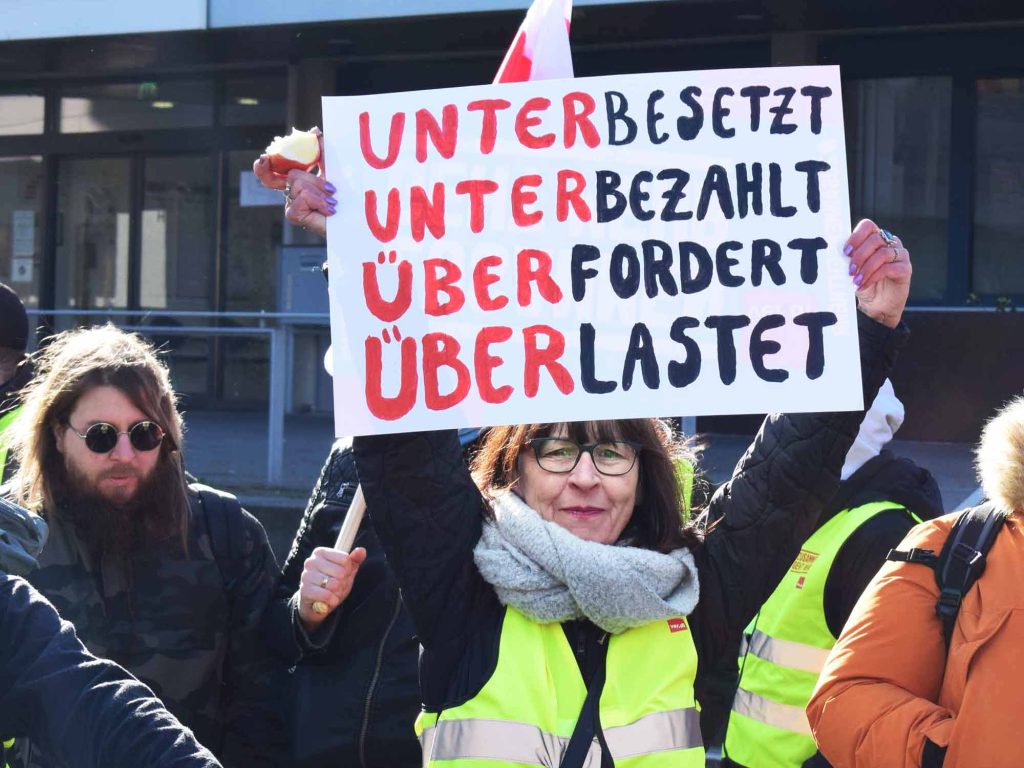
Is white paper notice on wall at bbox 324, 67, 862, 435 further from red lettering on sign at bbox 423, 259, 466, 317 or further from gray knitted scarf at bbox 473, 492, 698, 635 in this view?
gray knitted scarf at bbox 473, 492, 698, 635

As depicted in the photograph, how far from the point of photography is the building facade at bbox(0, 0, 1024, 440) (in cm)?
1034

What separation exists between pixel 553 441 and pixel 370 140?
650 mm

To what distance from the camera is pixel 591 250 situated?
8.68 feet

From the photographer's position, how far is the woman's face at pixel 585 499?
8.21ft

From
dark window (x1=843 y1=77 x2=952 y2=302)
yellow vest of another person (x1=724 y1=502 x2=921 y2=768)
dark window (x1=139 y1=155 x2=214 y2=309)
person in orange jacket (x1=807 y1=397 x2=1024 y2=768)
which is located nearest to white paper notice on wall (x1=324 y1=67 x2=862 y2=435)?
person in orange jacket (x1=807 y1=397 x2=1024 y2=768)

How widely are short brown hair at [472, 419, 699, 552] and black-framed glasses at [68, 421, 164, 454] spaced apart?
0.88m

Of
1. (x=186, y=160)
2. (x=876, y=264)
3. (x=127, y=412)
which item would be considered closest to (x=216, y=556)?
(x=127, y=412)

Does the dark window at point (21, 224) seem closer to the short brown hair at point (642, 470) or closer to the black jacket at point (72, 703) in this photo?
the short brown hair at point (642, 470)

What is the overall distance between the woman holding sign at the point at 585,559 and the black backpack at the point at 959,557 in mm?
313

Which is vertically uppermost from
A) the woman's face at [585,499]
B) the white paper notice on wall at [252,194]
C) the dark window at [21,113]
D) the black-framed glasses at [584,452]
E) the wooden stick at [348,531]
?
the dark window at [21,113]

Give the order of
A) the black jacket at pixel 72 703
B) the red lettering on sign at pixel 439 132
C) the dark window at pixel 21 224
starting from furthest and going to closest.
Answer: the dark window at pixel 21 224 → the red lettering on sign at pixel 439 132 → the black jacket at pixel 72 703

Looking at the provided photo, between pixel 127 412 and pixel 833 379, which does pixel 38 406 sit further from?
pixel 833 379

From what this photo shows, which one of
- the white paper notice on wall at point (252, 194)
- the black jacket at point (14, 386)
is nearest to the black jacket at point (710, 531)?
the black jacket at point (14, 386)

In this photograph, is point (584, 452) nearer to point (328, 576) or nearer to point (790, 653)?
point (328, 576)
